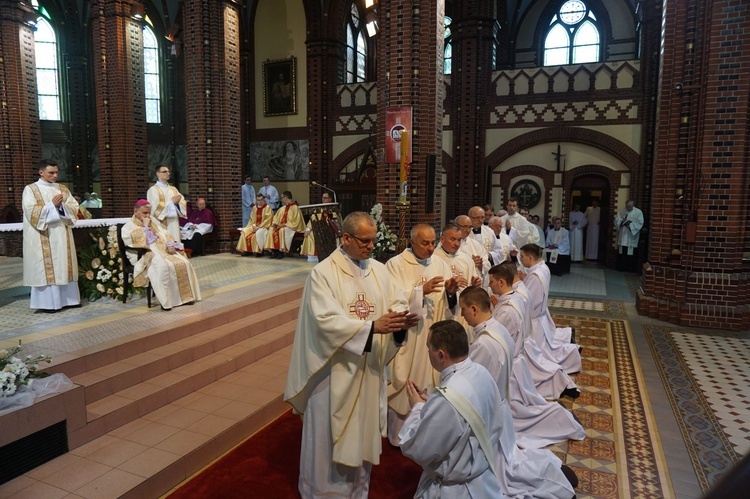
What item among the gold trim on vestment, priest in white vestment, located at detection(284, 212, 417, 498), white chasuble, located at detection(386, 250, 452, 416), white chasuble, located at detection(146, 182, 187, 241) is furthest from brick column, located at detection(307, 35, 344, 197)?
priest in white vestment, located at detection(284, 212, 417, 498)

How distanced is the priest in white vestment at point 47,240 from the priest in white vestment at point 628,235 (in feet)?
43.6

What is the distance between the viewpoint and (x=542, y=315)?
640 centimetres

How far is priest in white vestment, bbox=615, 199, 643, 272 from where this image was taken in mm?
14070

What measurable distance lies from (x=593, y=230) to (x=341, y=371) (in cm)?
1443

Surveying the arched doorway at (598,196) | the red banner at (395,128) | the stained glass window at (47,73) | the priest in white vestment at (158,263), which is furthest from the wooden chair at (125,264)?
the stained glass window at (47,73)

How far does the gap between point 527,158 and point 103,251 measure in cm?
1271

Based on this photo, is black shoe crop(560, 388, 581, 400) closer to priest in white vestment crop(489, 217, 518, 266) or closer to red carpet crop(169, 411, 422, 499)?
red carpet crop(169, 411, 422, 499)

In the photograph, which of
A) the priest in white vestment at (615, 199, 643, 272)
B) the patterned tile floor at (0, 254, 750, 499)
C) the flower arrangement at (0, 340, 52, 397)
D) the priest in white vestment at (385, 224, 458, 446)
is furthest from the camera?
the priest in white vestment at (615, 199, 643, 272)

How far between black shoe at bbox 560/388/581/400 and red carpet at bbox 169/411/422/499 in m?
2.34

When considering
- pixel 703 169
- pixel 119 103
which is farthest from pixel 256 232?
pixel 703 169

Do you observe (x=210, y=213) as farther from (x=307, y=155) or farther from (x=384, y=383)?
(x=384, y=383)

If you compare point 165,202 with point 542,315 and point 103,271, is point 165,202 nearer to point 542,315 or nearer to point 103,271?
point 103,271

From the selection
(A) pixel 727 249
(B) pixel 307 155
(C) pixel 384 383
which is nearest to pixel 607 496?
(C) pixel 384 383

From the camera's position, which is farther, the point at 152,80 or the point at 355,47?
the point at 152,80
